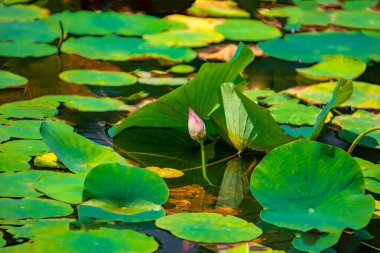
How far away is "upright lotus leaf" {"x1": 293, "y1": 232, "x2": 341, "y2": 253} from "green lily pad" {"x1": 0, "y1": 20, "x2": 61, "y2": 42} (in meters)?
1.72

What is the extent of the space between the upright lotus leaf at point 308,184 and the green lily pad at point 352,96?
2.83ft

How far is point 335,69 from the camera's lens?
2873 mm

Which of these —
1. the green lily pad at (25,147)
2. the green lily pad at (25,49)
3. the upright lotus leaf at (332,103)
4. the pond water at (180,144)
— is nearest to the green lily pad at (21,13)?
the green lily pad at (25,49)

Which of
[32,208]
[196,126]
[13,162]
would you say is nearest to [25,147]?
[13,162]

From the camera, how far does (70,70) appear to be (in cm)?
273

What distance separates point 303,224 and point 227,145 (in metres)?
0.62

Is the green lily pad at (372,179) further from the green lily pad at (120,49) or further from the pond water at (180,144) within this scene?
the green lily pad at (120,49)

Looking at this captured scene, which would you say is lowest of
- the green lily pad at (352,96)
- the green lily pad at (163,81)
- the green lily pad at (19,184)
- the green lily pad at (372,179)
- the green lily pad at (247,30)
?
the green lily pad at (19,184)

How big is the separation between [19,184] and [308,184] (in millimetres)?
629

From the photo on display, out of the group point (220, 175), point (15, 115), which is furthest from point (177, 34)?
point (220, 175)

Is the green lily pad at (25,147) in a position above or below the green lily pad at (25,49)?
below

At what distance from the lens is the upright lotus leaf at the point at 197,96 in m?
1.98

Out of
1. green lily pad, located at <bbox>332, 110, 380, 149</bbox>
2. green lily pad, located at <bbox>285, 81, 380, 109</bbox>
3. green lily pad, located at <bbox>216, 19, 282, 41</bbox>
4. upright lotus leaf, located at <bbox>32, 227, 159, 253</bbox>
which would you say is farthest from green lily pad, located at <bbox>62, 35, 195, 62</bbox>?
upright lotus leaf, located at <bbox>32, 227, 159, 253</bbox>

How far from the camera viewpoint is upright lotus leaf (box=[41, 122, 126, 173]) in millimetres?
1862
